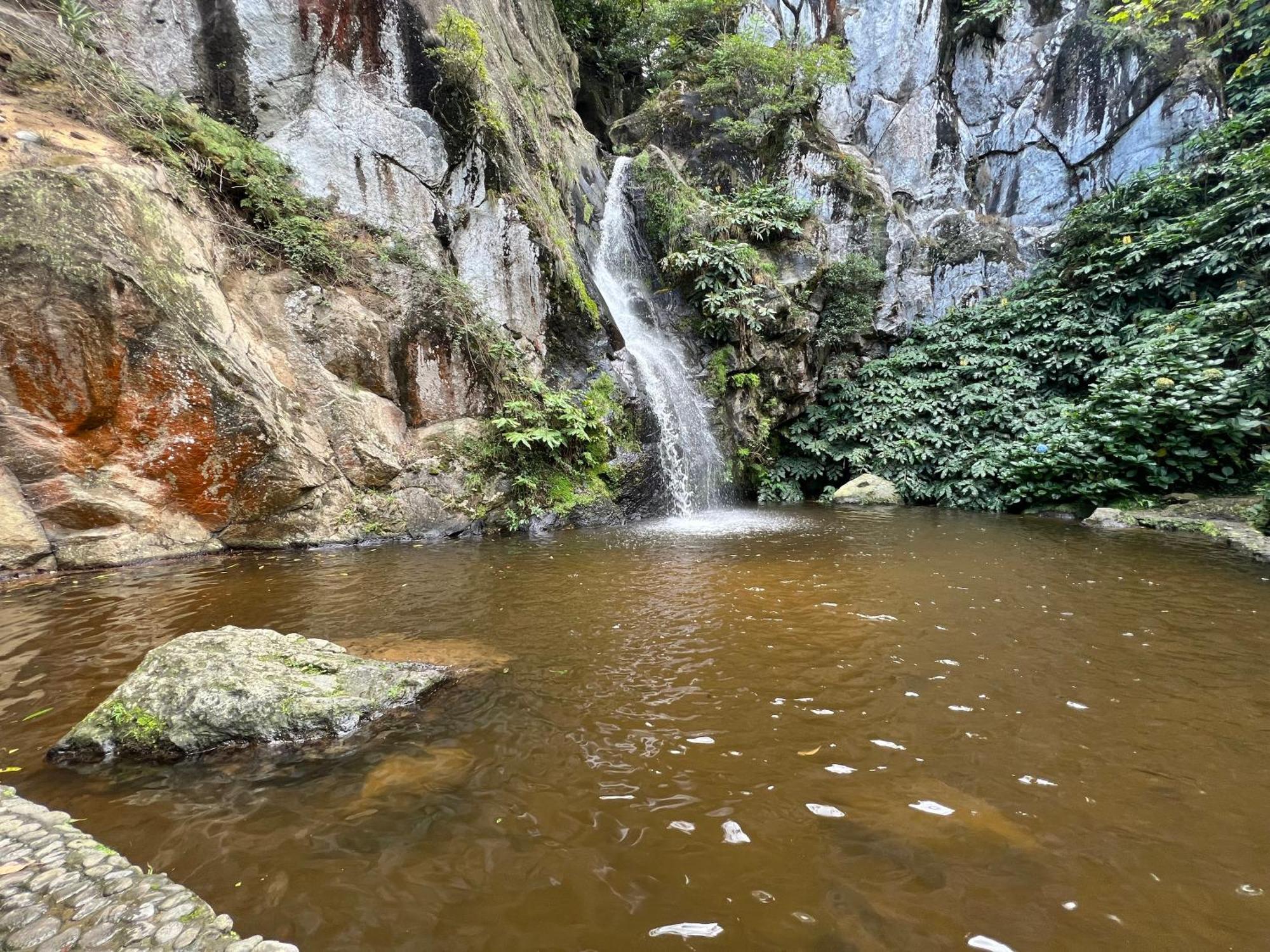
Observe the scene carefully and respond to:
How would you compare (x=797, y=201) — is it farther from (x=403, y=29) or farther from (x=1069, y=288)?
(x=403, y=29)

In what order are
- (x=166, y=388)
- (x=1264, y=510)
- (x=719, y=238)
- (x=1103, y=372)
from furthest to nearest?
(x=719, y=238) < (x=1103, y=372) < (x=1264, y=510) < (x=166, y=388)

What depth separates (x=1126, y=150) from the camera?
590 inches

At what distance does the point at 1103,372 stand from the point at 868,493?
5172 mm

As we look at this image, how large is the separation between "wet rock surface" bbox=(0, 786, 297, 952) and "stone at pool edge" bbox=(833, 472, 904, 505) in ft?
40.6

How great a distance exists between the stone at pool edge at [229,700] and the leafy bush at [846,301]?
13.8 m

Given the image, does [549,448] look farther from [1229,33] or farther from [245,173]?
[1229,33]

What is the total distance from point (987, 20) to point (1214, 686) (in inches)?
897

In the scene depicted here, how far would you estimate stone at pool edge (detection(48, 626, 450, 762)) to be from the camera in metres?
2.34

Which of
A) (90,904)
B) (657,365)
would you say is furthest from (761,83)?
(90,904)

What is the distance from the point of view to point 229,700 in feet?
8.13

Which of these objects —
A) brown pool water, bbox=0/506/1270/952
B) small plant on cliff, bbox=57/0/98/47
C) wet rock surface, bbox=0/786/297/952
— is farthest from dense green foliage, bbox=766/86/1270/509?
small plant on cliff, bbox=57/0/98/47

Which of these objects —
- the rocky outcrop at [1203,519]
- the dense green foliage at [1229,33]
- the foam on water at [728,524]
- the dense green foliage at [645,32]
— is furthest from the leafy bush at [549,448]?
the dense green foliage at [1229,33]

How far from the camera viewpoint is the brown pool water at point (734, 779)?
154 centimetres

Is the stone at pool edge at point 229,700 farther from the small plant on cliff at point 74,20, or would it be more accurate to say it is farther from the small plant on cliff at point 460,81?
the small plant on cliff at point 460,81
